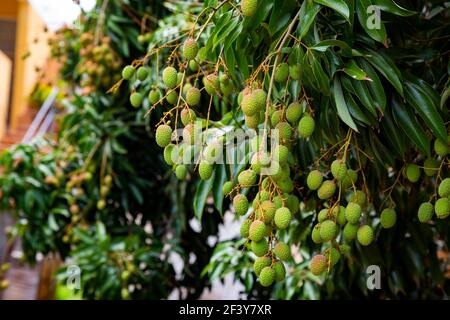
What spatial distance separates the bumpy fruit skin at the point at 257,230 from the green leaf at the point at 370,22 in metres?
0.32

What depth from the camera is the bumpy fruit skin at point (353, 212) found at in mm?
1036

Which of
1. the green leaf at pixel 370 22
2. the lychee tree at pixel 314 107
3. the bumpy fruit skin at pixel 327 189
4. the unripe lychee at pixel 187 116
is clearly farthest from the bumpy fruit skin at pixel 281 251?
the green leaf at pixel 370 22

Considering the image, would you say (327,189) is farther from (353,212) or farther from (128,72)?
(128,72)

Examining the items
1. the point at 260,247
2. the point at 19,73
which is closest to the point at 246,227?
the point at 260,247

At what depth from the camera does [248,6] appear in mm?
970

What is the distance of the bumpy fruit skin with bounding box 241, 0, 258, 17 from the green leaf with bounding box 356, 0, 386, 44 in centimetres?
17

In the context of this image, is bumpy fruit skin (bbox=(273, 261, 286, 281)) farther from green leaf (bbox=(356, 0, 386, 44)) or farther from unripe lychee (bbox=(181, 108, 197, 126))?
green leaf (bbox=(356, 0, 386, 44))

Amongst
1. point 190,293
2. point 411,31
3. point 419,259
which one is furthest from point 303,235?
point 190,293

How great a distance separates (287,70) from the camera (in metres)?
1.04

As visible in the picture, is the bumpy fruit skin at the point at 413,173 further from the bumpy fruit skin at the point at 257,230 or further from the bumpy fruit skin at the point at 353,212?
the bumpy fruit skin at the point at 257,230

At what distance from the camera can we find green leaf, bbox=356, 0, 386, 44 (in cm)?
101

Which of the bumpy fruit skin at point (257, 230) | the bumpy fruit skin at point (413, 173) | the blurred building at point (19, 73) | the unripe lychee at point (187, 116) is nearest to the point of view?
the bumpy fruit skin at point (257, 230)
